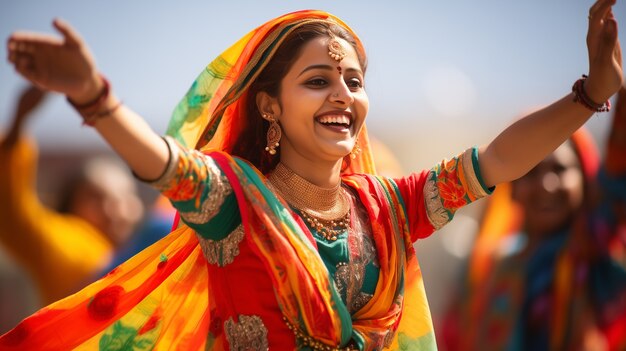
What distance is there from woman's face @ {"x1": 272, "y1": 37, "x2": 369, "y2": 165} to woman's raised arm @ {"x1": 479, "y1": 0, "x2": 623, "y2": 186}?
1.60 ft

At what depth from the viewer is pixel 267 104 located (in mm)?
3436

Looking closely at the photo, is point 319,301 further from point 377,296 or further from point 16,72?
point 16,72

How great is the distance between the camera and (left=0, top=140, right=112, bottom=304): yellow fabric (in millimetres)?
6371

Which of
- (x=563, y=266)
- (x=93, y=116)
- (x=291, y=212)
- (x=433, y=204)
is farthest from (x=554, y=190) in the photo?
(x=93, y=116)

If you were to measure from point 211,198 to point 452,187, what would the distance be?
34.5 inches

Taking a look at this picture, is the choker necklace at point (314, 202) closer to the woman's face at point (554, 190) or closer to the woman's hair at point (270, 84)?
the woman's hair at point (270, 84)

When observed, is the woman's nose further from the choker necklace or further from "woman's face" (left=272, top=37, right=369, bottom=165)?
the choker necklace

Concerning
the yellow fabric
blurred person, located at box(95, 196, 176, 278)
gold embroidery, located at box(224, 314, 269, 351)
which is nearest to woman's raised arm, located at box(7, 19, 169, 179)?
gold embroidery, located at box(224, 314, 269, 351)

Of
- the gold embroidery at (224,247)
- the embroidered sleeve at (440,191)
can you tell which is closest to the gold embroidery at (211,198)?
the gold embroidery at (224,247)

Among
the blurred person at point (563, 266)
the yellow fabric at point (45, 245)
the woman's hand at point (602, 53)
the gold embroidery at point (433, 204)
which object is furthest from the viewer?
the yellow fabric at point (45, 245)

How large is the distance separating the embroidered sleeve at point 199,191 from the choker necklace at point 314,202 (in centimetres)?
27

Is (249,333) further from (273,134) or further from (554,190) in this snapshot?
(554,190)

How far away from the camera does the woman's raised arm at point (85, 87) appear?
8.30ft

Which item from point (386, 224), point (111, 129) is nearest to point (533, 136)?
point (386, 224)
